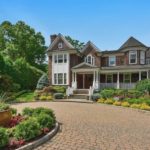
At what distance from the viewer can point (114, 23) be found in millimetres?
17266

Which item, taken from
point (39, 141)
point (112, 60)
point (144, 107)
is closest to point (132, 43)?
point (112, 60)

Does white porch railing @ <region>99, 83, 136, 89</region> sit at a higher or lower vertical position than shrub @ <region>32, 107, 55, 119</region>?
higher

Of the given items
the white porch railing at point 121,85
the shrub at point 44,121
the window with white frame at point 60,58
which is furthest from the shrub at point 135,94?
the shrub at point 44,121

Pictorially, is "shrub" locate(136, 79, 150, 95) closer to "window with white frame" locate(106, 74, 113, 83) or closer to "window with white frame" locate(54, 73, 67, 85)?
"window with white frame" locate(106, 74, 113, 83)

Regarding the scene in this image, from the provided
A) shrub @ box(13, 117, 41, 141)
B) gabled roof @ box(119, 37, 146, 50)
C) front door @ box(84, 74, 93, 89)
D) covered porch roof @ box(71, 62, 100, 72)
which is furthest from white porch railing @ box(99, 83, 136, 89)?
shrub @ box(13, 117, 41, 141)

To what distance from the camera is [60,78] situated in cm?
3325

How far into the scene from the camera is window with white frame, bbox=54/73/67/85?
33000mm

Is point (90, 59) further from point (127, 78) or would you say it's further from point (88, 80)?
point (127, 78)

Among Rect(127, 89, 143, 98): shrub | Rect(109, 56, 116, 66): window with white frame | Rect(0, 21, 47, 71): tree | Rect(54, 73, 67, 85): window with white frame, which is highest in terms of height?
Rect(0, 21, 47, 71): tree

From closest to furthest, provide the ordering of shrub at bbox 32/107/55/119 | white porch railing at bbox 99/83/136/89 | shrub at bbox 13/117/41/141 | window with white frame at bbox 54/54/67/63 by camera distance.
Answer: shrub at bbox 13/117/41/141 → shrub at bbox 32/107/55/119 → white porch railing at bbox 99/83/136/89 → window with white frame at bbox 54/54/67/63

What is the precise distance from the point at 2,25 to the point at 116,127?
150ft

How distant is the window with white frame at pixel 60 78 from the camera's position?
108 ft

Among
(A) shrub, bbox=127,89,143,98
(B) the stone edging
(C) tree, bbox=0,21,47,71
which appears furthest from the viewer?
→ (C) tree, bbox=0,21,47,71

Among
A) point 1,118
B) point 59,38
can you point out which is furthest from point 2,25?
point 1,118
